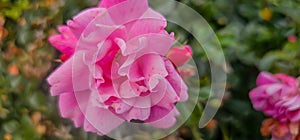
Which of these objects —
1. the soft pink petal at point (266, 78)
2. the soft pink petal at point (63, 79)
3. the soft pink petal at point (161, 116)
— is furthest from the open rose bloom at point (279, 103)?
the soft pink petal at point (63, 79)

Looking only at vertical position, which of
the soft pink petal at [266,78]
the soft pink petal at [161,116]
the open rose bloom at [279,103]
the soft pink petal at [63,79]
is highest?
the soft pink petal at [63,79]

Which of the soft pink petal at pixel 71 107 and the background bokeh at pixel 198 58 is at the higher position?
the soft pink petal at pixel 71 107

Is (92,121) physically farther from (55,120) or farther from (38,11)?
(38,11)

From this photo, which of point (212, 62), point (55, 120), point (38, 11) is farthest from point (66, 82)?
point (38, 11)

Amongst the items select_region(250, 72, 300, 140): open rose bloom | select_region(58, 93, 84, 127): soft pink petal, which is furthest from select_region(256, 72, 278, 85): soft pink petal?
select_region(58, 93, 84, 127): soft pink petal

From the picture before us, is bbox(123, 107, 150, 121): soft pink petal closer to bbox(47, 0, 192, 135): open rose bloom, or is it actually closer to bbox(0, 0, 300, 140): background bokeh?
bbox(47, 0, 192, 135): open rose bloom

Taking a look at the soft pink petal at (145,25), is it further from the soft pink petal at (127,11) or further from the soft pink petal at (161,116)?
the soft pink petal at (161,116)

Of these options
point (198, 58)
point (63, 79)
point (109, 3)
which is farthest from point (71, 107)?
point (198, 58)
